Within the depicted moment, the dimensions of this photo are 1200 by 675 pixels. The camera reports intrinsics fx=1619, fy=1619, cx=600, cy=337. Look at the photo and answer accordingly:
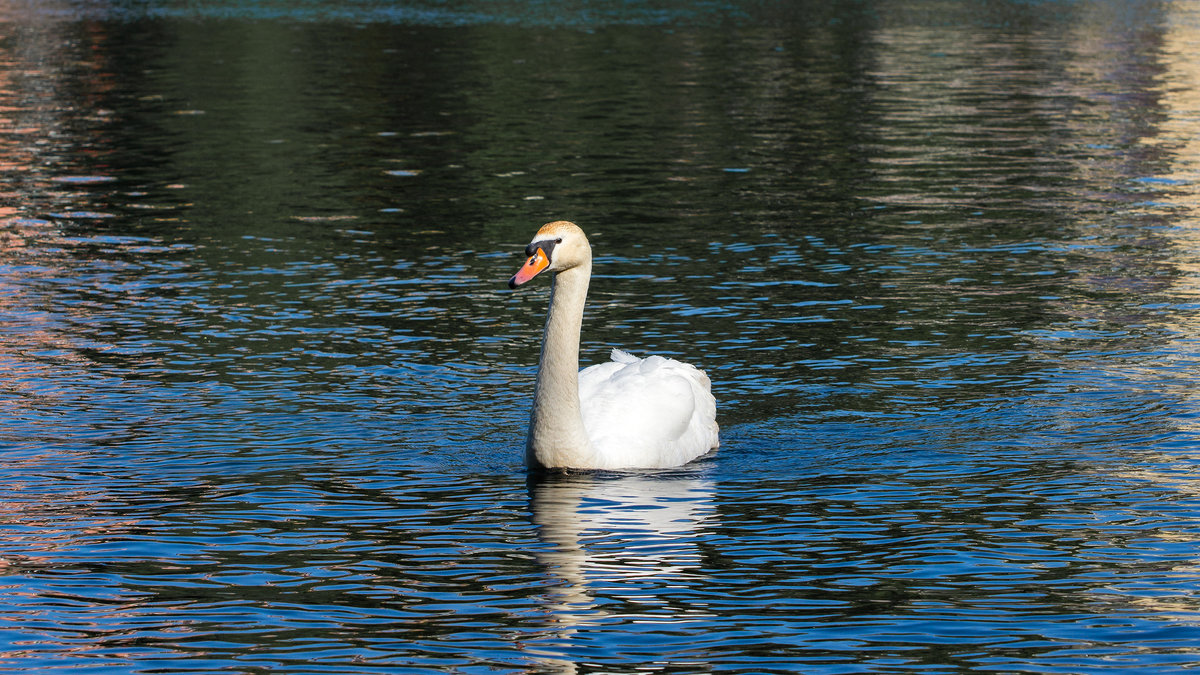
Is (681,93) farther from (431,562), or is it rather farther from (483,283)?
(431,562)

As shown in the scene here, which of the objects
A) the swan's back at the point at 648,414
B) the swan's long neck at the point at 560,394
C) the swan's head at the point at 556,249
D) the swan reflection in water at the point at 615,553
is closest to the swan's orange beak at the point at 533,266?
the swan's head at the point at 556,249

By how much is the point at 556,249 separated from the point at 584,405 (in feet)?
4.95

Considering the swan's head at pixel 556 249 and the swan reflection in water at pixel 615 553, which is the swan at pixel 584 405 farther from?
the swan reflection in water at pixel 615 553

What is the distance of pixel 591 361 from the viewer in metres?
17.7

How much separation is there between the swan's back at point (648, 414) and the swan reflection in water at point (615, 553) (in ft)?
0.68

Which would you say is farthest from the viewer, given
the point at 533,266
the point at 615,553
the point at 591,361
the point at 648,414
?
the point at 591,361

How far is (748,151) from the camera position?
1405 inches

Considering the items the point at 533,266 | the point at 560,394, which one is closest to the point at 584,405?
the point at 560,394

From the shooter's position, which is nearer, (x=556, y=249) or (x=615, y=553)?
(x=615, y=553)

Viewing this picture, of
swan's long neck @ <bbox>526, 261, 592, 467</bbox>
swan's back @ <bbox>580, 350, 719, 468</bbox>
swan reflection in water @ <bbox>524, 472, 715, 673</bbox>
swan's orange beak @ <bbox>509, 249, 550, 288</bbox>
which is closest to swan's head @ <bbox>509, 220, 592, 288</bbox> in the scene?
swan's orange beak @ <bbox>509, 249, 550, 288</bbox>

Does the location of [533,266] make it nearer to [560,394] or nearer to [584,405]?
[560,394]

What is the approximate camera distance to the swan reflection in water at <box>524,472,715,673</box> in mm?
9766

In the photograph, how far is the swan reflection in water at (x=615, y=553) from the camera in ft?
32.0

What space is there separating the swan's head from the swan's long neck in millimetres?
172
